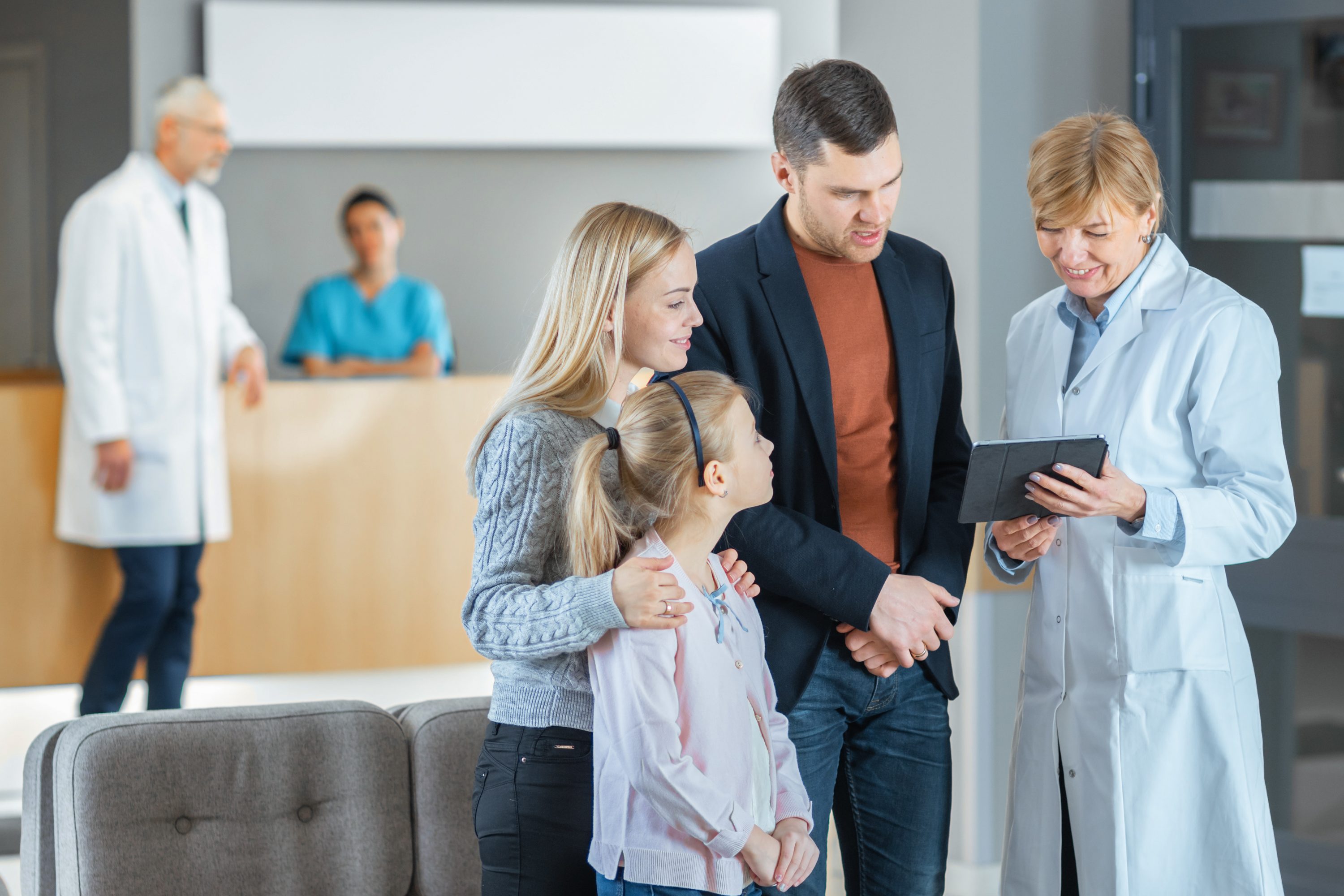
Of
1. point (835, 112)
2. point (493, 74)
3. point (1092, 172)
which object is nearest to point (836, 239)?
point (835, 112)

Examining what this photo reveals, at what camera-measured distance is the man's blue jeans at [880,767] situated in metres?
1.56

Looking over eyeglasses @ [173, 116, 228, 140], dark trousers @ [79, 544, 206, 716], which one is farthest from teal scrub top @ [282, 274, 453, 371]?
dark trousers @ [79, 544, 206, 716]

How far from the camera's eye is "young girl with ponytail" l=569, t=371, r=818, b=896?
1240 mm

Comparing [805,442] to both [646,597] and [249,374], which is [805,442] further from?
[249,374]

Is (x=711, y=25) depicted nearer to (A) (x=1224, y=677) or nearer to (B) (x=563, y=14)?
(B) (x=563, y=14)

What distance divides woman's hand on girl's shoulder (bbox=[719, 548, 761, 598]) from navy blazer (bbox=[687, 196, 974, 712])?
70 millimetres

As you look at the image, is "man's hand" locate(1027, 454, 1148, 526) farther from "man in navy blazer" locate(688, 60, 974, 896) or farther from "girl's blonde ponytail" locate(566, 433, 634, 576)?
"girl's blonde ponytail" locate(566, 433, 634, 576)

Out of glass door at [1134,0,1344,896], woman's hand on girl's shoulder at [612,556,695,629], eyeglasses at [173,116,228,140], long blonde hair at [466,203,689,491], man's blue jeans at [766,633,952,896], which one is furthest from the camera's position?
eyeglasses at [173,116,228,140]

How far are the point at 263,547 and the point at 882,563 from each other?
289 cm

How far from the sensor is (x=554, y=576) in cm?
133

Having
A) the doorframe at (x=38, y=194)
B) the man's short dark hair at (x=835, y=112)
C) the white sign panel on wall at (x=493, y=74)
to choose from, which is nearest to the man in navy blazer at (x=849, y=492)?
the man's short dark hair at (x=835, y=112)

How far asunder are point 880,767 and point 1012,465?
1.42ft

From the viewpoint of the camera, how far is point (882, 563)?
1.51 metres

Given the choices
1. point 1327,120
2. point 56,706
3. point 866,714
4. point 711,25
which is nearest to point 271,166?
point 711,25
